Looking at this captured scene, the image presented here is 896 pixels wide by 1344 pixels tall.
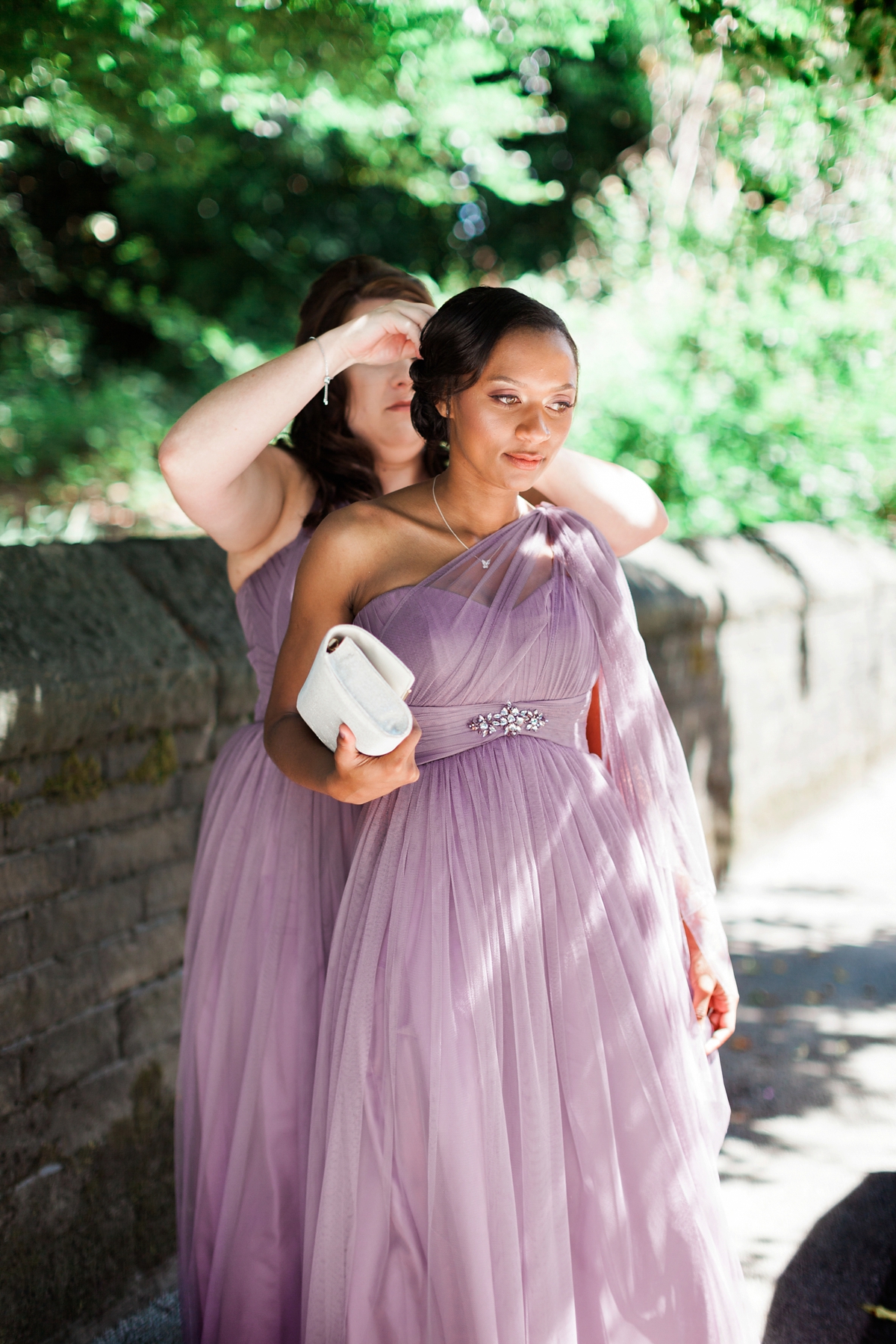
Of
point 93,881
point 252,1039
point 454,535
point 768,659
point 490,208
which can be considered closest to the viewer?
point 454,535

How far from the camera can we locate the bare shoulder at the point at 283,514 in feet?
8.20

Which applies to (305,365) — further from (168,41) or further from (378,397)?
(168,41)

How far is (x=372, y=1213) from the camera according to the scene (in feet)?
6.04

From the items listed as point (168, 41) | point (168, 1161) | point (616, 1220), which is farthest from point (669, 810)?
point (168, 41)

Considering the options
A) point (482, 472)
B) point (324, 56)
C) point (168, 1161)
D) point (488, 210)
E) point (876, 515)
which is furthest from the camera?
point (488, 210)

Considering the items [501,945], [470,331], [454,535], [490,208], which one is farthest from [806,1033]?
[490,208]

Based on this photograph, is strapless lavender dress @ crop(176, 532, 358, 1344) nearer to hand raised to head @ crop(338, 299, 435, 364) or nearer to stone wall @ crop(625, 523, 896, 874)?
hand raised to head @ crop(338, 299, 435, 364)

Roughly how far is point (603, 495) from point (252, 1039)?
1394mm

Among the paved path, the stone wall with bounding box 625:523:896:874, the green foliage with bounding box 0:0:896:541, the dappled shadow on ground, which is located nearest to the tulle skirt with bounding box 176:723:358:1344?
the paved path

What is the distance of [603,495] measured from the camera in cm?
238

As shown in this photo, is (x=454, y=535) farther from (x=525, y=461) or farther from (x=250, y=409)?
(x=250, y=409)

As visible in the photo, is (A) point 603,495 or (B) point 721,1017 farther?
(A) point 603,495

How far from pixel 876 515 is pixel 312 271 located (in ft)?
23.3

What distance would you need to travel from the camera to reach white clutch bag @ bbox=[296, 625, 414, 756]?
162 centimetres
